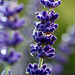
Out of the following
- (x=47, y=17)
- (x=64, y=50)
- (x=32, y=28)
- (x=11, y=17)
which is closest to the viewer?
(x=47, y=17)

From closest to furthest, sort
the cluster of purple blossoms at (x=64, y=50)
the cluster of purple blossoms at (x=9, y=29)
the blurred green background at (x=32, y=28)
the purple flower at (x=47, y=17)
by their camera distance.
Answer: the purple flower at (x=47, y=17), the cluster of purple blossoms at (x=9, y=29), the blurred green background at (x=32, y=28), the cluster of purple blossoms at (x=64, y=50)

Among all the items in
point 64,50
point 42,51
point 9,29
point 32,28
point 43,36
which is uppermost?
point 32,28

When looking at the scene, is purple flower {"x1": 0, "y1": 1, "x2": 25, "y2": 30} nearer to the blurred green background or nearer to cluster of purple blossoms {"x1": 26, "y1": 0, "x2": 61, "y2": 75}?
cluster of purple blossoms {"x1": 26, "y1": 0, "x2": 61, "y2": 75}

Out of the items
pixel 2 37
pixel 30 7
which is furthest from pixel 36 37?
pixel 30 7

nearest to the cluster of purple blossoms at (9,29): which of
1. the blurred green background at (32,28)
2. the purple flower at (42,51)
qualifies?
the purple flower at (42,51)

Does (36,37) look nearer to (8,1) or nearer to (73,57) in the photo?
(8,1)

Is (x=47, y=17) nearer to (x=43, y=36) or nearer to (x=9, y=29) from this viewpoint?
(x=43, y=36)

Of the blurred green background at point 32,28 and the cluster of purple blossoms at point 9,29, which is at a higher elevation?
A: the blurred green background at point 32,28

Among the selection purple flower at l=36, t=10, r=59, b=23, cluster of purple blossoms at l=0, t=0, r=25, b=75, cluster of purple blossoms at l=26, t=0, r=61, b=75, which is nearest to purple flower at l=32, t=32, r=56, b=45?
cluster of purple blossoms at l=26, t=0, r=61, b=75

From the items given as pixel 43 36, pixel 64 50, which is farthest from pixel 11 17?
pixel 64 50

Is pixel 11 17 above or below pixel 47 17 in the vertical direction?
above

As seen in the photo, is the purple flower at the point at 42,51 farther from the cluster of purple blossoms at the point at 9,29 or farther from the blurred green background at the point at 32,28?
the blurred green background at the point at 32,28
